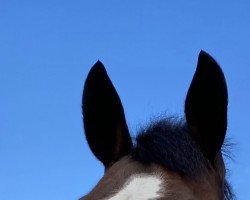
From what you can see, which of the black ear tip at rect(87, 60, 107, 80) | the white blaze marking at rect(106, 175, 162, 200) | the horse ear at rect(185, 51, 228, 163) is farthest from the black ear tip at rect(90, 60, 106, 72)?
the white blaze marking at rect(106, 175, 162, 200)

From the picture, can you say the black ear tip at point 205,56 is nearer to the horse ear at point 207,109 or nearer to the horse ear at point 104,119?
the horse ear at point 207,109

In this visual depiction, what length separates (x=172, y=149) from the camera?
481 cm

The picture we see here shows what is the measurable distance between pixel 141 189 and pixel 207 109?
0.91 metres

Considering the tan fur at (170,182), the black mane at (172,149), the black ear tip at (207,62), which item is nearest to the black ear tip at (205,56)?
the black ear tip at (207,62)

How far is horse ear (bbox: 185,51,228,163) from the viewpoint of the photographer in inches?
191

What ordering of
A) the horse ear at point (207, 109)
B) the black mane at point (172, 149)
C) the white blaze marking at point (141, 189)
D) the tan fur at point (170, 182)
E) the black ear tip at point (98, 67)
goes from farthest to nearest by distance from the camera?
the black ear tip at point (98, 67)
the horse ear at point (207, 109)
the black mane at point (172, 149)
the tan fur at point (170, 182)
the white blaze marking at point (141, 189)

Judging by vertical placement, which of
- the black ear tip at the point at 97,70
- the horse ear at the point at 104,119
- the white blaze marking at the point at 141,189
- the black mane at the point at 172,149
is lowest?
the white blaze marking at the point at 141,189

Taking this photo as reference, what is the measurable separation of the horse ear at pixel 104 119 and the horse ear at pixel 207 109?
583 millimetres

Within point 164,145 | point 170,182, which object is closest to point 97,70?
point 164,145

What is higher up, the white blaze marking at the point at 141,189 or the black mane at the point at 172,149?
the black mane at the point at 172,149

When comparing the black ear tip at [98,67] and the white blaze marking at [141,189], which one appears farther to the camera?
the black ear tip at [98,67]

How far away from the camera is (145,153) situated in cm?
489

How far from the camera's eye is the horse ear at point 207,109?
4840mm

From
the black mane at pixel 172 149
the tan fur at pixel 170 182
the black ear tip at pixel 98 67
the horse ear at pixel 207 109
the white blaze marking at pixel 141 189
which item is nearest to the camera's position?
the white blaze marking at pixel 141 189
